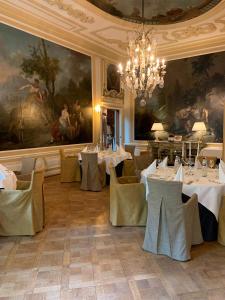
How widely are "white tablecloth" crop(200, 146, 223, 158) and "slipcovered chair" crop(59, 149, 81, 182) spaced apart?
469 cm

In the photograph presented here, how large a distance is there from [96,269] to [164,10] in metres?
7.12

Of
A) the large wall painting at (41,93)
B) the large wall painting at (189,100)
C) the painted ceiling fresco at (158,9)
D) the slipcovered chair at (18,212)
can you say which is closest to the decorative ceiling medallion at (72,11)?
the painted ceiling fresco at (158,9)

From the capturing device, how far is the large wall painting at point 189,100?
9047mm

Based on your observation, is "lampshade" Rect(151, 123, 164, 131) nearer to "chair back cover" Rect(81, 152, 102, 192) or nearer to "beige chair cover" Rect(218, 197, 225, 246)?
"chair back cover" Rect(81, 152, 102, 192)

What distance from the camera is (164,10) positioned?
7027 millimetres

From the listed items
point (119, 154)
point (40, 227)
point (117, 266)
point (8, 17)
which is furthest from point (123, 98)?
point (117, 266)

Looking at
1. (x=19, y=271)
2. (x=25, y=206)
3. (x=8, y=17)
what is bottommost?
(x=19, y=271)

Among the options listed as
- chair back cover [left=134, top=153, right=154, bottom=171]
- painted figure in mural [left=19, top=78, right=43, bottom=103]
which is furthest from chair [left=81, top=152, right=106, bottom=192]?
painted figure in mural [left=19, top=78, right=43, bottom=103]

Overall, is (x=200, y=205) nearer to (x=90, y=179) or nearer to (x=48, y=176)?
(x=90, y=179)

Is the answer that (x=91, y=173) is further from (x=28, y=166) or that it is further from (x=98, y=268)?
(x=98, y=268)

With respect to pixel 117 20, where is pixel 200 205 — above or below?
below

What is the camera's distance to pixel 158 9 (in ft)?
22.9

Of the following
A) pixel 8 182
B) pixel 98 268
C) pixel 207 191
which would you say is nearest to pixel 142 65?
pixel 207 191

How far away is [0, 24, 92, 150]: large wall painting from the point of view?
6.48 meters
